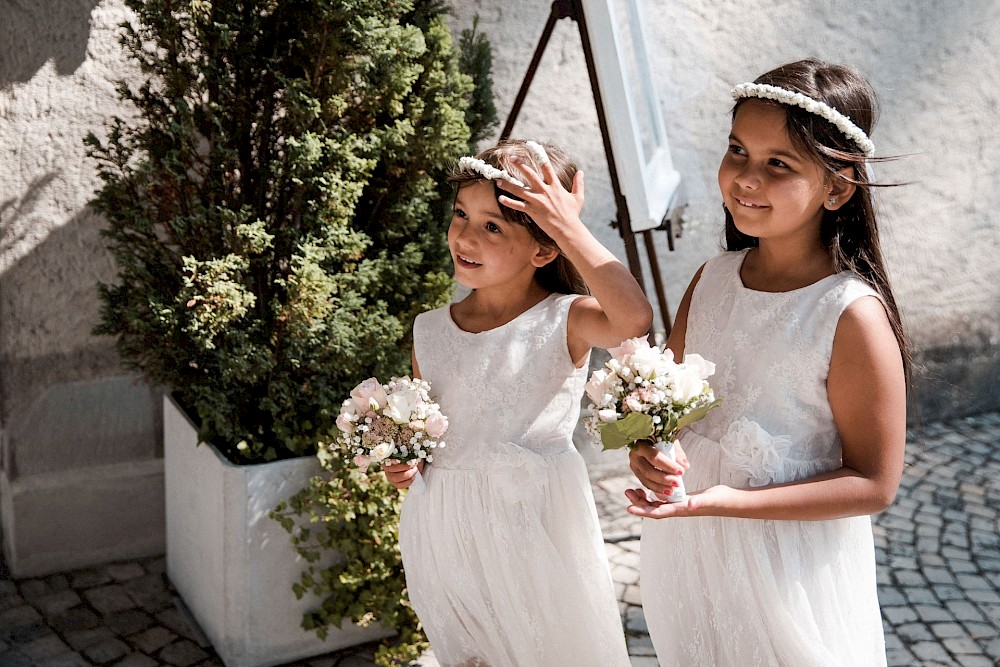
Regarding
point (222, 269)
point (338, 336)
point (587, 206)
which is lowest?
point (338, 336)

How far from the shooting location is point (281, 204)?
338 cm

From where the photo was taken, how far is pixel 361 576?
338 centimetres

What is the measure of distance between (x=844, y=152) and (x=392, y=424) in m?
1.26

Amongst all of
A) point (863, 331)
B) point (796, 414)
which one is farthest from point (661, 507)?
point (863, 331)

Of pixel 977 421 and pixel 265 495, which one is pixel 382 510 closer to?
pixel 265 495

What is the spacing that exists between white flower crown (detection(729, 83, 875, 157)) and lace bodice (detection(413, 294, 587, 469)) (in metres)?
0.75

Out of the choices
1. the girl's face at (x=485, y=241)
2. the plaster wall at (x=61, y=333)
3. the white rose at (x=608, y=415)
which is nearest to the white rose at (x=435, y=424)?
the girl's face at (x=485, y=241)

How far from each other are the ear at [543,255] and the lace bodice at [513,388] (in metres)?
0.11

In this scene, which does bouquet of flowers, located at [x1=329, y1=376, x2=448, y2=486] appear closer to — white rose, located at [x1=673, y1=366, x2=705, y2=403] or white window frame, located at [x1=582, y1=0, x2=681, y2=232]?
white rose, located at [x1=673, y1=366, x2=705, y2=403]

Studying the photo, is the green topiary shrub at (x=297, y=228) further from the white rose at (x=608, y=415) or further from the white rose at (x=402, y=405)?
the white rose at (x=608, y=415)

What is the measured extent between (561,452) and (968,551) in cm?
273

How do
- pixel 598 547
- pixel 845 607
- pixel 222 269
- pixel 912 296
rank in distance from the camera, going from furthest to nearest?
pixel 912 296 < pixel 222 269 < pixel 598 547 < pixel 845 607

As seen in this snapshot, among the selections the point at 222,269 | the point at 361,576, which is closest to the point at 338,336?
the point at 222,269

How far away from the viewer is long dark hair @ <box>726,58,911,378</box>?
209cm
